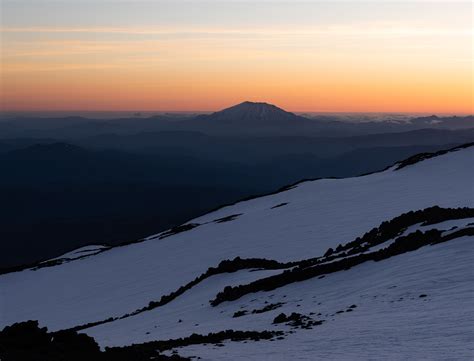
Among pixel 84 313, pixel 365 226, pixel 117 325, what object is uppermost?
pixel 365 226

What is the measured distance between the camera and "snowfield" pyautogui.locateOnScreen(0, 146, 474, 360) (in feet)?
52.0

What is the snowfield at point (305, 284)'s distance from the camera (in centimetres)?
1584

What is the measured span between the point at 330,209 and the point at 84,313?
1032 inches

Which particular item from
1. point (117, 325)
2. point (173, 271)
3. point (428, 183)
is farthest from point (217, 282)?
point (428, 183)

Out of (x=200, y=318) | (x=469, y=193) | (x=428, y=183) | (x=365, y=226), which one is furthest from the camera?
(x=428, y=183)

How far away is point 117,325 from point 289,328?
13.9 metres

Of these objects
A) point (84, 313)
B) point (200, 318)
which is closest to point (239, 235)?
point (84, 313)

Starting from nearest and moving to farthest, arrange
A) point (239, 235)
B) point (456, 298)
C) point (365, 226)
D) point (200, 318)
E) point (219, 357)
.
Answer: point (219, 357) < point (456, 298) < point (200, 318) < point (365, 226) < point (239, 235)

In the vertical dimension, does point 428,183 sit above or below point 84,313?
above

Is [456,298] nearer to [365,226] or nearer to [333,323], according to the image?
[333,323]

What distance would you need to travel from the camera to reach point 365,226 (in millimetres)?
43594

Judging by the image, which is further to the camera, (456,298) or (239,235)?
(239,235)

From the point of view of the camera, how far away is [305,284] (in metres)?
26.0

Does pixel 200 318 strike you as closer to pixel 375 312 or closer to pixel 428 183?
pixel 375 312
